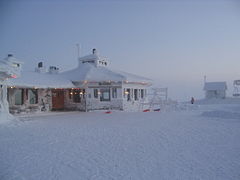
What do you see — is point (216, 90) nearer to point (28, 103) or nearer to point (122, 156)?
point (28, 103)

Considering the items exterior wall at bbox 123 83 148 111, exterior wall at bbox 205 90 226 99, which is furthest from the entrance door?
exterior wall at bbox 205 90 226 99

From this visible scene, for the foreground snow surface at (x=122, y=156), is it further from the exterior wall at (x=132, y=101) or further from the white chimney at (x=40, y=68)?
the white chimney at (x=40, y=68)

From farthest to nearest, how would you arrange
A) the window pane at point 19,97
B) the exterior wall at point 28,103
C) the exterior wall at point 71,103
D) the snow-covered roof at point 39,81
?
the exterior wall at point 71,103 < the window pane at point 19,97 < the exterior wall at point 28,103 < the snow-covered roof at point 39,81

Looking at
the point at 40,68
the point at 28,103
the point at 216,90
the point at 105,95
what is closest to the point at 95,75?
the point at 105,95

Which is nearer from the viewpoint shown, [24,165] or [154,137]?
[24,165]

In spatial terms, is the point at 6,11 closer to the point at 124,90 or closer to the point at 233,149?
the point at 233,149

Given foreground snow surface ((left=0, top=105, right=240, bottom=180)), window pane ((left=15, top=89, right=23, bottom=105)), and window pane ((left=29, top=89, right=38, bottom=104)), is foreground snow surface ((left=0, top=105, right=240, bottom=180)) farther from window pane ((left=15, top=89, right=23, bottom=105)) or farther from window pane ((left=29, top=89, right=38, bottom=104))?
window pane ((left=29, top=89, right=38, bottom=104))

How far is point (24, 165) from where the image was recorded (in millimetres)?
4820

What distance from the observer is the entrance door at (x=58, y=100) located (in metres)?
21.2

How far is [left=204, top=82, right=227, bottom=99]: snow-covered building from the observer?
38.4m

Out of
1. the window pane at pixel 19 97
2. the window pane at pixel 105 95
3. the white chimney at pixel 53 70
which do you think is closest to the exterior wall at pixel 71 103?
the window pane at pixel 105 95

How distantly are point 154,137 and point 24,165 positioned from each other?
4576 mm

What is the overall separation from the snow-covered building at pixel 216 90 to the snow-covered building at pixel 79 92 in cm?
2324

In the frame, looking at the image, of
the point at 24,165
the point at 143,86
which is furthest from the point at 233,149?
the point at 143,86
